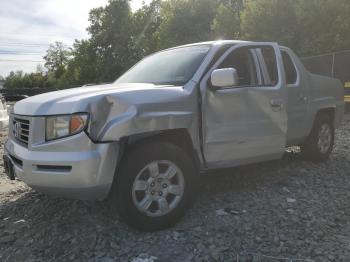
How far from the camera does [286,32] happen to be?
20703mm

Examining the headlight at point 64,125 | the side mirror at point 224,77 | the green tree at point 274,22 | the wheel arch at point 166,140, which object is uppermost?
the green tree at point 274,22

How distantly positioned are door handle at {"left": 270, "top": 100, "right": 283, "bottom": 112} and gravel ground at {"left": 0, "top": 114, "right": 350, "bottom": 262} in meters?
0.96

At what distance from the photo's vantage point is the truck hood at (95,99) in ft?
12.0

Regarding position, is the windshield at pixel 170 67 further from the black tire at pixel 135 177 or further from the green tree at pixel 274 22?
the green tree at pixel 274 22

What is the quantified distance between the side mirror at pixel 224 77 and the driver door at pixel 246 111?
0.48 ft

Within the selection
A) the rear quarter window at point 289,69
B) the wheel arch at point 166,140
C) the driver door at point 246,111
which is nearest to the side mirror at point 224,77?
the driver door at point 246,111

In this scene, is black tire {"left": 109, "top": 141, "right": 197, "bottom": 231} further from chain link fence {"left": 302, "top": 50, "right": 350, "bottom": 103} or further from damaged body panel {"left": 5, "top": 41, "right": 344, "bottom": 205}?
chain link fence {"left": 302, "top": 50, "right": 350, "bottom": 103}

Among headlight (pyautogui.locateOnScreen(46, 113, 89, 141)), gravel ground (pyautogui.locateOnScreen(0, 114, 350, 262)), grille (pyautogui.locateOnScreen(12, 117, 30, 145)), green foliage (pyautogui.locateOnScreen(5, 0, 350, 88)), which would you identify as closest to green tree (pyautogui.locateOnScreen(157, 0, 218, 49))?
green foliage (pyautogui.locateOnScreen(5, 0, 350, 88))

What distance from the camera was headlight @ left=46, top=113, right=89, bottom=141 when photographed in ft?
11.9

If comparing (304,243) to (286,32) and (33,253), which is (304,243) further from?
(286,32)

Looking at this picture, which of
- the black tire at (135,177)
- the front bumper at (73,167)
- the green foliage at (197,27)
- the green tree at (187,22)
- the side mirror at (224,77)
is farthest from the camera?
the green tree at (187,22)

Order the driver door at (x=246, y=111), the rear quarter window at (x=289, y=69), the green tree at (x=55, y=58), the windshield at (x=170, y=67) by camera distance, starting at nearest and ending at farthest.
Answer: the driver door at (x=246, y=111) < the windshield at (x=170, y=67) < the rear quarter window at (x=289, y=69) < the green tree at (x=55, y=58)

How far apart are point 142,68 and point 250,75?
4.27ft

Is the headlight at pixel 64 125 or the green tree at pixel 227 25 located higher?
the green tree at pixel 227 25
